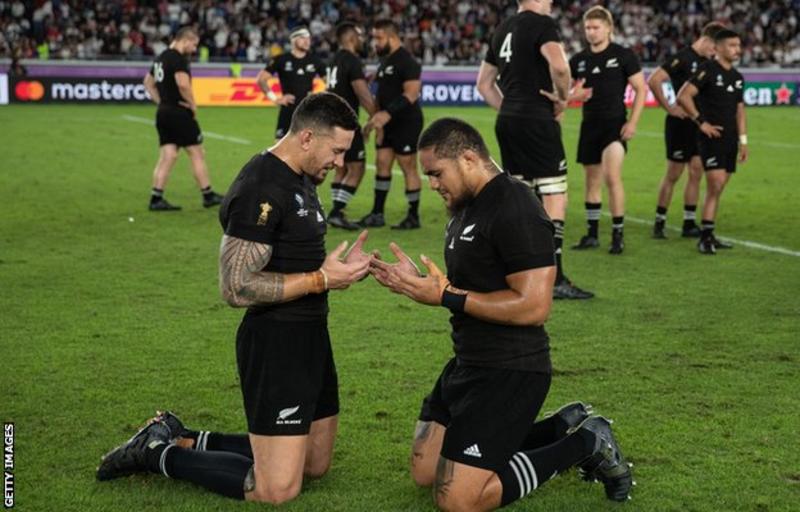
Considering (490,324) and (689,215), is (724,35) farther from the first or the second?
(490,324)

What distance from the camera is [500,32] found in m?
10.6

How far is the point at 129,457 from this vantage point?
6.11 m

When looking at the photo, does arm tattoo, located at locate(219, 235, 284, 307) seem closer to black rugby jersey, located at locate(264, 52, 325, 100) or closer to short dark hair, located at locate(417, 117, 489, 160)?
short dark hair, located at locate(417, 117, 489, 160)

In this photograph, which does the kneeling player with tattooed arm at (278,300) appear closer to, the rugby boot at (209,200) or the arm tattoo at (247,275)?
the arm tattoo at (247,275)

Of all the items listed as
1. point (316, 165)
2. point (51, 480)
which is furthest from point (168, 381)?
point (316, 165)

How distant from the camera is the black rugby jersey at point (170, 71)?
15727mm

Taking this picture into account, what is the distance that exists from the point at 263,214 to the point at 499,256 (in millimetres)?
1110

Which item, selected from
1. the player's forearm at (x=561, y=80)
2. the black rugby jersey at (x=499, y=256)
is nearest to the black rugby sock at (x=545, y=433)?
the black rugby jersey at (x=499, y=256)

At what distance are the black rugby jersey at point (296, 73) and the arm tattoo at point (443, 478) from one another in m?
11.1

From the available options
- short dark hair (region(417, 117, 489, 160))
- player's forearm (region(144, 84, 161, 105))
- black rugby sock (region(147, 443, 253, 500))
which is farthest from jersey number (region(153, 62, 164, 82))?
short dark hair (region(417, 117, 489, 160))

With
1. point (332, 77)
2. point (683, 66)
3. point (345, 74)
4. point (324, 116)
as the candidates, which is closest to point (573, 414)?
point (324, 116)

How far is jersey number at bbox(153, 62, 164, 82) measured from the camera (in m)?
15.8

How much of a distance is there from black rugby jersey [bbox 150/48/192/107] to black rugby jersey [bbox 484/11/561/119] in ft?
20.5

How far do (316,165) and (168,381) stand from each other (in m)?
2.53
